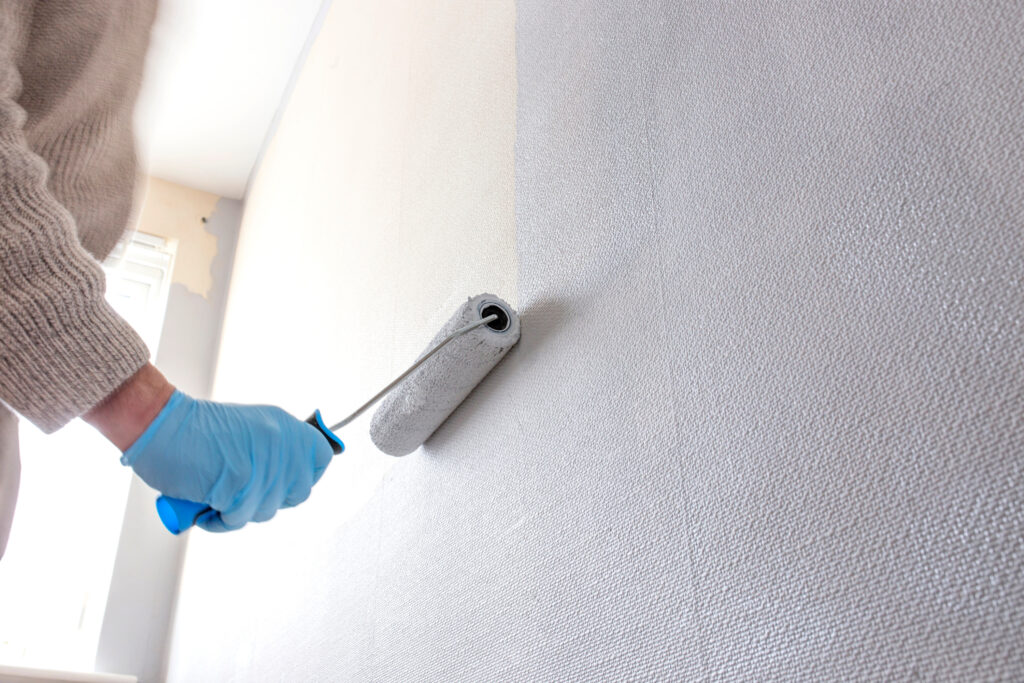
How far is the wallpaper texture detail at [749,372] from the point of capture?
0.48 meters

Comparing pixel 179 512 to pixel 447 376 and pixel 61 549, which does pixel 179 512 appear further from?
pixel 61 549

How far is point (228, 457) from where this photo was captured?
855 mm

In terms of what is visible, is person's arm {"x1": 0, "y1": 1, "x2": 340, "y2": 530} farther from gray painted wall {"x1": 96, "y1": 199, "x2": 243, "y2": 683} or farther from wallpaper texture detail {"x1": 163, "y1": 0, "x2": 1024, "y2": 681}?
gray painted wall {"x1": 96, "y1": 199, "x2": 243, "y2": 683}

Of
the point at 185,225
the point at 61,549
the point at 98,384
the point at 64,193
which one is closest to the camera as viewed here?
the point at 98,384

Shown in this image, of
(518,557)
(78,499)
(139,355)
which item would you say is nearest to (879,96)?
(518,557)

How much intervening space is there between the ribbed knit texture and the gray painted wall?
4.61ft

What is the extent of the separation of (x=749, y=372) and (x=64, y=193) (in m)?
0.90

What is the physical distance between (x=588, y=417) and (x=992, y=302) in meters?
0.37

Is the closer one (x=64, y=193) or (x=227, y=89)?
(x=64, y=193)

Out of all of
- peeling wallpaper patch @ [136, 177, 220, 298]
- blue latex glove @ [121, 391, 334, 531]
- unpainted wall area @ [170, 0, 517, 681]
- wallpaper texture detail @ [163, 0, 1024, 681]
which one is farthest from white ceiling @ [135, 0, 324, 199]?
wallpaper texture detail @ [163, 0, 1024, 681]

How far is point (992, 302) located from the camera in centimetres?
47

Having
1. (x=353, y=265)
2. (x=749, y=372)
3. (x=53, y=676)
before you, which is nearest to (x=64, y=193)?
(x=353, y=265)

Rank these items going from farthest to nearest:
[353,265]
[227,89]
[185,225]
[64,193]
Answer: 1. [185,225]
2. [227,89]
3. [353,265]
4. [64,193]

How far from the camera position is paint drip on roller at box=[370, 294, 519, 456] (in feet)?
2.82
